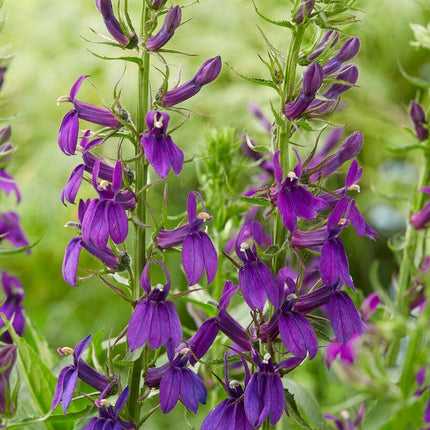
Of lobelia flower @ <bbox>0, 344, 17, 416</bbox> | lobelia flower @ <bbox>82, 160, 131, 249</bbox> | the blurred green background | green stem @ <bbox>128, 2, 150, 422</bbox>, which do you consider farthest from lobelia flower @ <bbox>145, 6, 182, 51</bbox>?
the blurred green background

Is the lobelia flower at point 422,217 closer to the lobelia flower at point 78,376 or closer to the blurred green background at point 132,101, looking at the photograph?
the lobelia flower at point 78,376

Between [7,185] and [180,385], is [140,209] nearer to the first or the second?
[180,385]

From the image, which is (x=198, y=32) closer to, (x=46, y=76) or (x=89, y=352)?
(x=46, y=76)

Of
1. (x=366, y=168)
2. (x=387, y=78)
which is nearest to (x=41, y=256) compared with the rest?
(x=366, y=168)

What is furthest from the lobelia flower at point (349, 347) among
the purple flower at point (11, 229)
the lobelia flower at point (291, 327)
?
the purple flower at point (11, 229)

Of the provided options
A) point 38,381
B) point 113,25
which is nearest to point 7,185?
point 38,381

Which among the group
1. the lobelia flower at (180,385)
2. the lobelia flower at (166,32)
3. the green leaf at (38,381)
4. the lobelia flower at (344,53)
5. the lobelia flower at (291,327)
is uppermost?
the lobelia flower at (166,32)

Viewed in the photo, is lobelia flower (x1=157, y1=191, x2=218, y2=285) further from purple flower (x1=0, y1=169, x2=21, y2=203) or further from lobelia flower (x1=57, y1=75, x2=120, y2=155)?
purple flower (x1=0, y1=169, x2=21, y2=203)
